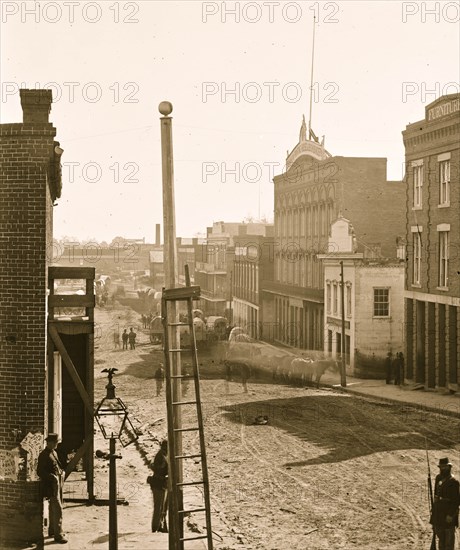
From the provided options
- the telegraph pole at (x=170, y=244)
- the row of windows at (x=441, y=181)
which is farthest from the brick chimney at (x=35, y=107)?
the row of windows at (x=441, y=181)

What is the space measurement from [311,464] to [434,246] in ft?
57.6

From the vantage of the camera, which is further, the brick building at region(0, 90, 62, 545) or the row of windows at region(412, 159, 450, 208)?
the row of windows at region(412, 159, 450, 208)

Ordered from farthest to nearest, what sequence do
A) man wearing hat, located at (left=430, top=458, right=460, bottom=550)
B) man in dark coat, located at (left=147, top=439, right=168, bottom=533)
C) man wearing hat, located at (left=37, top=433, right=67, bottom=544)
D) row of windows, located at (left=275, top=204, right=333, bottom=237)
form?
row of windows, located at (left=275, top=204, right=333, bottom=237), man in dark coat, located at (left=147, top=439, right=168, bottom=533), man wearing hat, located at (left=37, top=433, right=67, bottom=544), man wearing hat, located at (left=430, top=458, right=460, bottom=550)

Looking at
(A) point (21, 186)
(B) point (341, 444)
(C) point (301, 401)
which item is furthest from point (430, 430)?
(A) point (21, 186)

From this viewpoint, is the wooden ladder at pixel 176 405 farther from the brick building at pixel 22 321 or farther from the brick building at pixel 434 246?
the brick building at pixel 434 246

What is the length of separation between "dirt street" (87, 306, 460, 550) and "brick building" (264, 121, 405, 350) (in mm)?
18115

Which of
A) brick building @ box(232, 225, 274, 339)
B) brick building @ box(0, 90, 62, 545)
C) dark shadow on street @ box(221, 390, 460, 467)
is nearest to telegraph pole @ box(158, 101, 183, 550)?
brick building @ box(0, 90, 62, 545)

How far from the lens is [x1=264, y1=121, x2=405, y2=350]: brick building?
5212cm

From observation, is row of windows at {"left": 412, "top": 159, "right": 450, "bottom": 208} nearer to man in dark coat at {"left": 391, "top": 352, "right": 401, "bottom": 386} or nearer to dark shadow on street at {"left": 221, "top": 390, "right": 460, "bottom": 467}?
man in dark coat at {"left": 391, "top": 352, "right": 401, "bottom": 386}

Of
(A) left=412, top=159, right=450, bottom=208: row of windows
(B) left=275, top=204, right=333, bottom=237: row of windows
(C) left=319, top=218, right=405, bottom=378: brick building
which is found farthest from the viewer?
(B) left=275, top=204, right=333, bottom=237: row of windows

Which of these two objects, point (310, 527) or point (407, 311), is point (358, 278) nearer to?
point (407, 311)

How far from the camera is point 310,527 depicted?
630 inches

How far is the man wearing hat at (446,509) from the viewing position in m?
13.1

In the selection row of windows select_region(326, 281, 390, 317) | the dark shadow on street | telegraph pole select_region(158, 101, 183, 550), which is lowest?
the dark shadow on street
